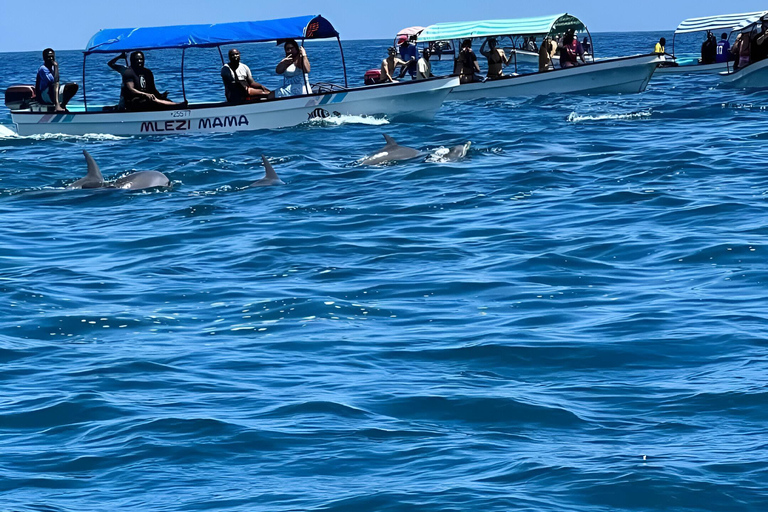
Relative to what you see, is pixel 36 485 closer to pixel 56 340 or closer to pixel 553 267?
pixel 56 340

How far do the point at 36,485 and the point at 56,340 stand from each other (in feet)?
10.7

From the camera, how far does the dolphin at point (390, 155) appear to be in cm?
1944

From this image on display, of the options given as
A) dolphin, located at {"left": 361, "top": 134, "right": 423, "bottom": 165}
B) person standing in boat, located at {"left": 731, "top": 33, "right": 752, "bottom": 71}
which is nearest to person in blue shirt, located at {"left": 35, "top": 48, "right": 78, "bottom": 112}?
dolphin, located at {"left": 361, "top": 134, "right": 423, "bottom": 165}

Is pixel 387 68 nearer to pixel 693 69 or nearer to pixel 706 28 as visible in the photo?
pixel 693 69

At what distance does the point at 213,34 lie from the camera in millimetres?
25797

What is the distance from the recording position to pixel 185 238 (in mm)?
13672

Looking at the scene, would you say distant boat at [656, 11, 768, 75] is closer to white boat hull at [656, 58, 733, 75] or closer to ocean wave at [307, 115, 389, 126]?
white boat hull at [656, 58, 733, 75]

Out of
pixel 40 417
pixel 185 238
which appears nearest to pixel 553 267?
pixel 185 238

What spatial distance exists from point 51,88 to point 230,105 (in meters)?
3.87

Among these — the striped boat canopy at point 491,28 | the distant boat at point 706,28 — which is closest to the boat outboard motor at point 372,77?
the striped boat canopy at point 491,28

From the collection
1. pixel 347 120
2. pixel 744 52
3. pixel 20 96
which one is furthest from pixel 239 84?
pixel 744 52

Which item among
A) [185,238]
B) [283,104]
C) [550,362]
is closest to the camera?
[550,362]

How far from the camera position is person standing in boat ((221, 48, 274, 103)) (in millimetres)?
24352

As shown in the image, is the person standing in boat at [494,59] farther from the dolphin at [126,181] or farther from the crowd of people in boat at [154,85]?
the dolphin at [126,181]
